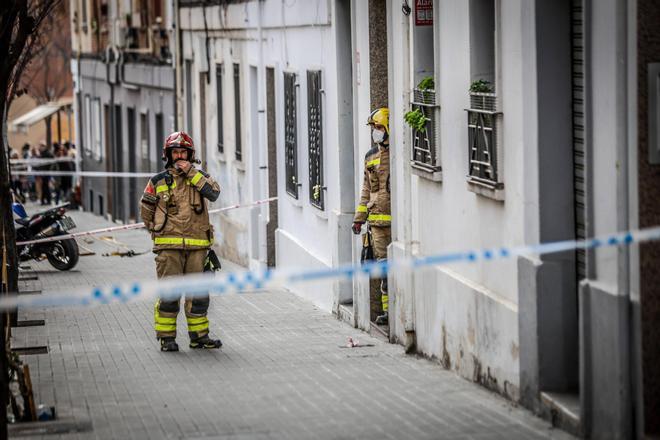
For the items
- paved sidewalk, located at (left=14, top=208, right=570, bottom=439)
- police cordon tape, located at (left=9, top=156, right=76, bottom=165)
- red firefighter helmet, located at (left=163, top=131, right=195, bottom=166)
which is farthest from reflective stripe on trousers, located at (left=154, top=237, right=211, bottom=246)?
police cordon tape, located at (left=9, top=156, right=76, bottom=165)

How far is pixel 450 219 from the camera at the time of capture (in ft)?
37.3

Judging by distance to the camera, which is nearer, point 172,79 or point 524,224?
point 524,224

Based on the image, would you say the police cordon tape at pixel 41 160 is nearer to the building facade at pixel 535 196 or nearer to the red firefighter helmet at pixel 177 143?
the red firefighter helmet at pixel 177 143

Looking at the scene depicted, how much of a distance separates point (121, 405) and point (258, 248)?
1164 cm

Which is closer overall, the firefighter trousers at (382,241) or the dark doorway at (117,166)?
the firefighter trousers at (382,241)

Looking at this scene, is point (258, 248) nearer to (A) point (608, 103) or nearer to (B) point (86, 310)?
(B) point (86, 310)

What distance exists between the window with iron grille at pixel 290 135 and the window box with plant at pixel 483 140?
789cm

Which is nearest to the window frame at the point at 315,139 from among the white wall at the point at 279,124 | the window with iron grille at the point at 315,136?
the window with iron grille at the point at 315,136

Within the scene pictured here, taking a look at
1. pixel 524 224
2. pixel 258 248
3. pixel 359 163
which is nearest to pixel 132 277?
pixel 258 248

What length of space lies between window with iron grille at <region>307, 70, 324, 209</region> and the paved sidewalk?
1.75 metres

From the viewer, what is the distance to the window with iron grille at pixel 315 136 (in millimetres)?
16766

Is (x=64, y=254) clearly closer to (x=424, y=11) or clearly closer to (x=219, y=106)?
(x=219, y=106)

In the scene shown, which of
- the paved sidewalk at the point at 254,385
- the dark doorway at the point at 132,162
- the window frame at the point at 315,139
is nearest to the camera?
the paved sidewalk at the point at 254,385

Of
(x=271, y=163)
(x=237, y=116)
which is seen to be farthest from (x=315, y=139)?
(x=237, y=116)
